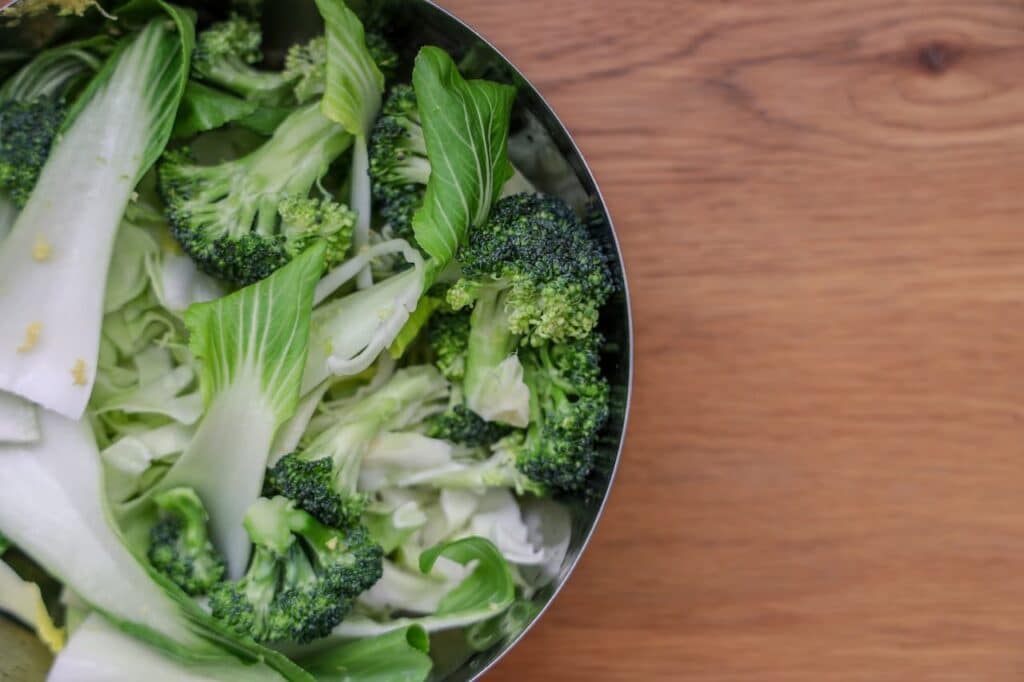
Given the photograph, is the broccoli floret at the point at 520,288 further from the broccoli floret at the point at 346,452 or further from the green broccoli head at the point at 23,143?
the green broccoli head at the point at 23,143

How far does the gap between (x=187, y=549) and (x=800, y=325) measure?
888 mm

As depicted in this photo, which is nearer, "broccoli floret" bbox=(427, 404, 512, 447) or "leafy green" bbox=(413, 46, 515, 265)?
"leafy green" bbox=(413, 46, 515, 265)

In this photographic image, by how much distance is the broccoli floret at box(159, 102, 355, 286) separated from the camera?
3.76ft

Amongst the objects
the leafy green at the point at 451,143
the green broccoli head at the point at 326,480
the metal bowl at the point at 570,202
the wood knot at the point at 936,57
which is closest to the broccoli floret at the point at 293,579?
the green broccoli head at the point at 326,480

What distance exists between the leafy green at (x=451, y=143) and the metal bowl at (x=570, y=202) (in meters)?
0.05

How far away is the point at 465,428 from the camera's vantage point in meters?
1.20

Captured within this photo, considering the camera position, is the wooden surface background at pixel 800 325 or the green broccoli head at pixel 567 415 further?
the wooden surface background at pixel 800 325

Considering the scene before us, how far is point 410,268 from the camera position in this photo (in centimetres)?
118

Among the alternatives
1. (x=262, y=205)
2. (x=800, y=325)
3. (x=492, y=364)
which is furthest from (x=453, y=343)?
(x=800, y=325)

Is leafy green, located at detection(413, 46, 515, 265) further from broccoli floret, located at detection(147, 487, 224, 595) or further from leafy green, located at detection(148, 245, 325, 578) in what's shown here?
broccoli floret, located at detection(147, 487, 224, 595)

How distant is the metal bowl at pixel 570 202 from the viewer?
42.9 inches

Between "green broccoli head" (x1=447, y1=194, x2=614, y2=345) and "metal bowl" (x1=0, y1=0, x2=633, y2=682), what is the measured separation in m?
0.04

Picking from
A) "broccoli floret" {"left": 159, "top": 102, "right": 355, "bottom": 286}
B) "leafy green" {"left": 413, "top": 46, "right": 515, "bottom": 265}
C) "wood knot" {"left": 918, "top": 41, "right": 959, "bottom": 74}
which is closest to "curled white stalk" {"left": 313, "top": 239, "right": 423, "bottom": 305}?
"broccoli floret" {"left": 159, "top": 102, "right": 355, "bottom": 286}

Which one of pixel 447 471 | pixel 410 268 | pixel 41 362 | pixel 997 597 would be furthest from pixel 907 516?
pixel 41 362
